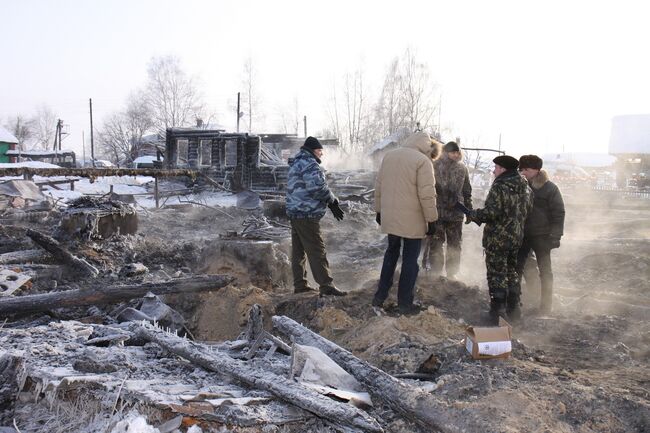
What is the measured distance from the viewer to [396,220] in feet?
17.9

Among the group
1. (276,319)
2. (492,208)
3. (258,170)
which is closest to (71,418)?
(276,319)

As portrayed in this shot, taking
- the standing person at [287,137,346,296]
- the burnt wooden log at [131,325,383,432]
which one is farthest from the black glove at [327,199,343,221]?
the burnt wooden log at [131,325,383,432]

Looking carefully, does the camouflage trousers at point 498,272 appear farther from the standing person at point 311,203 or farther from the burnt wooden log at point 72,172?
A: the burnt wooden log at point 72,172

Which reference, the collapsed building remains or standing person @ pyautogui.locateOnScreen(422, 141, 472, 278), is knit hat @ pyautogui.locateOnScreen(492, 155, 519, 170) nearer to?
standing person @ pyautogui.locateOnScreen(422, 141, 472, 278)

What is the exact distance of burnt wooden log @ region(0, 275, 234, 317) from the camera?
5.37 meters

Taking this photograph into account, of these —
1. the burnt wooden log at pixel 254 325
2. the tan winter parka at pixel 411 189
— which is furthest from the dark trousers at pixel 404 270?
the burnt wooden log at pixel 254 325

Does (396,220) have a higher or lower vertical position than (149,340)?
higher

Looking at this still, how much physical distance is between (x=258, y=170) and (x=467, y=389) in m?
23.8

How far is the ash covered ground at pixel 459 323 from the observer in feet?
10.6

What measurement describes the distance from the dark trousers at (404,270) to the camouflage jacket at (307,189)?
101 centimetres

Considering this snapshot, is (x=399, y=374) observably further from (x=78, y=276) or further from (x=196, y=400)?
(x=78, y=276)

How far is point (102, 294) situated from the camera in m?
5.83

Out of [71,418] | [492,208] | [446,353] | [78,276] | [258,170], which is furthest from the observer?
[258,170]

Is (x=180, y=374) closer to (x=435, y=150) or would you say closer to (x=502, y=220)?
(x=502, y=220)
